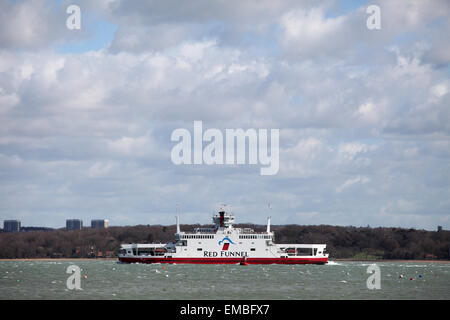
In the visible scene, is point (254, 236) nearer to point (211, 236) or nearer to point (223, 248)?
point (223, 248)

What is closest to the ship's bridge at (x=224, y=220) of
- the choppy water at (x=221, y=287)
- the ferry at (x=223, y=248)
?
the ferry at (x=223, y=248)

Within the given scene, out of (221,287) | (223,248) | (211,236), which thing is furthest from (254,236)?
(221,287)

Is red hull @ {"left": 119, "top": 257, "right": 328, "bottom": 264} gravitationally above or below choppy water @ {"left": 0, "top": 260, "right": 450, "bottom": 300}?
above

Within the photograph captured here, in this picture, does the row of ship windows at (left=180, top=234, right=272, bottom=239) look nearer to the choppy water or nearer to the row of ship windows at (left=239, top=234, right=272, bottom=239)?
the row of ship windows at (left=239, top=234, right=272, bottom=239)

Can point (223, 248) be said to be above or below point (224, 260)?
above

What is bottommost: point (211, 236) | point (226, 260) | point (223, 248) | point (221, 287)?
point (221, 287)

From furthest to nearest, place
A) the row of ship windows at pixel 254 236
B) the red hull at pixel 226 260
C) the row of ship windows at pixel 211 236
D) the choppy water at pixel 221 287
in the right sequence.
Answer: the row of ship windows at pixel 254 236 → the row of ship windows at pixel 211 236 → the red hull at pixel 226 260 → the choppy water at pixel 221 287

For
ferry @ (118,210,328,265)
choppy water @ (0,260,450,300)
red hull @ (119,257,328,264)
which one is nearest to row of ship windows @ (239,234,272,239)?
ferry @ (118,210,328,265)

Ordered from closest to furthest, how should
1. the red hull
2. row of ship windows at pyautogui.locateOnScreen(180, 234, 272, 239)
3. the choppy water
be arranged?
the choppy water
the red hull
row of ship windows at pyautogui.locateOnScreen(180, 234, 272, 239)

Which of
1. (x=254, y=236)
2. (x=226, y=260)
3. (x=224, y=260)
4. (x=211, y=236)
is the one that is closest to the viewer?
(x=224, y=260)

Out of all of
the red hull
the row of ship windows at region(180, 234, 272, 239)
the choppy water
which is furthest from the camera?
the row of ship windows at region(180, 234, 272, 239)

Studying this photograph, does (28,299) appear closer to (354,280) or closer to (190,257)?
(354,280)

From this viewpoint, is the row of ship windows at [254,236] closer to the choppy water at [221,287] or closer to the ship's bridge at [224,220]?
the ship's bridge at [224,220]
